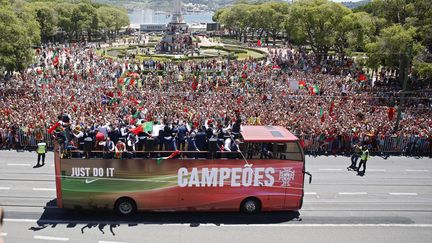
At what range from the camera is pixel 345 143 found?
26562 mm

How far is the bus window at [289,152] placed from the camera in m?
16.0

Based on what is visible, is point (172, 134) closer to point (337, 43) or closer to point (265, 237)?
point (265, 237)

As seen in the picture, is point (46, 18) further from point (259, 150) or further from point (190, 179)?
point (259, 150)

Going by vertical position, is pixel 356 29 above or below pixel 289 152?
above

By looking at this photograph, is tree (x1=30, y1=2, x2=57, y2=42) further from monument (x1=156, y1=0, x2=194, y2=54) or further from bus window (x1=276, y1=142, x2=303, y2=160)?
bus window (x1=276, y1=142, x2=303, y2=160)

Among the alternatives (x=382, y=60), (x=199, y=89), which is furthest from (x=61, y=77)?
(x=382, y=60)

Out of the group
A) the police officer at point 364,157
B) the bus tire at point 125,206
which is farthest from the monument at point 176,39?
the bus tire at point 125,206

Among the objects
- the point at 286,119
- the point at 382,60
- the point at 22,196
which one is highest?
the point at 382,60

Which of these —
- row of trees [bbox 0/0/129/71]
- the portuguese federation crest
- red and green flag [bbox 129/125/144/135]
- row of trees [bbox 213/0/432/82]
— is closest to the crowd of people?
red and green flag [bbox 129/125/144/135]

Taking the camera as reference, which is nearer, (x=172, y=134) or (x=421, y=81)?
(x=172, y=134)

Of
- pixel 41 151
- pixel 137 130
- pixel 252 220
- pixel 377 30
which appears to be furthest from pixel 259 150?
pixel 377 30

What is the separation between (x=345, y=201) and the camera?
19141mm

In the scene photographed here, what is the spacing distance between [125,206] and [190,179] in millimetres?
3053

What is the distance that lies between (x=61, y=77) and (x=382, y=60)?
3349 cm
